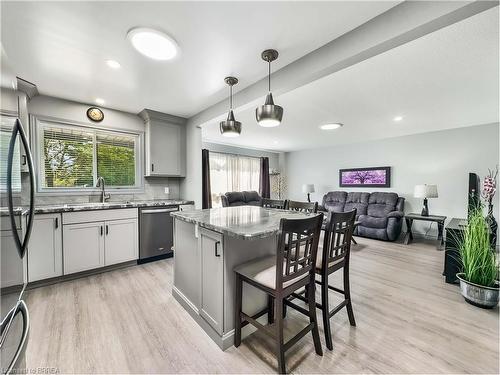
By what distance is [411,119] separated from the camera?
3.76m

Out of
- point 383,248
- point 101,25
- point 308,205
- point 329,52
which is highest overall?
point 101,25

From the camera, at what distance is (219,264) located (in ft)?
5.20

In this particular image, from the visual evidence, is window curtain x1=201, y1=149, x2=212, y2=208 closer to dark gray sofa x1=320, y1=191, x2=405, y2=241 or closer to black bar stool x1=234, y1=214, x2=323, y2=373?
dark gray sofa x1=320, y1=191, x2=405, y2=241

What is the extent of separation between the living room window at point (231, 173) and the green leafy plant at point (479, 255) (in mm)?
5093

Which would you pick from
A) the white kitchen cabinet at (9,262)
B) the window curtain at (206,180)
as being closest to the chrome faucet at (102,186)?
the white kitchen cabinet at (9,262)

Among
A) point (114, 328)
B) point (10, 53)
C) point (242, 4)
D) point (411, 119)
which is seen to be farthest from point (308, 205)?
point (10, 53)

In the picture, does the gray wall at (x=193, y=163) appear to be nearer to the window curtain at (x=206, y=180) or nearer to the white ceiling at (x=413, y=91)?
the white ceiling at (x=413, y=91)

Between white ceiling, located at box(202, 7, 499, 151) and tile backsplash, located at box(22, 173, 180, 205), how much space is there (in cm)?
148

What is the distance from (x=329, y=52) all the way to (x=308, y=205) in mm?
1552

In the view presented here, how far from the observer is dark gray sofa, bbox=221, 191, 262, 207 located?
5609 millimetres

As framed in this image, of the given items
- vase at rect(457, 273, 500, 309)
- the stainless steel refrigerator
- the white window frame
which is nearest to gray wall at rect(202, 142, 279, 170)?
the white window frame

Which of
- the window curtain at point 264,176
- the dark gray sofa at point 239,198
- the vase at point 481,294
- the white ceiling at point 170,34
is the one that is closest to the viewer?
the white ceiling at point 170,34

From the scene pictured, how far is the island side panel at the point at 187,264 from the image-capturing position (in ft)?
6.21

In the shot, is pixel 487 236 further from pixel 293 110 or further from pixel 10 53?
pixel 10 53
